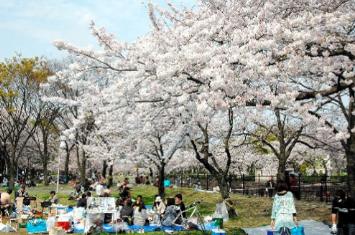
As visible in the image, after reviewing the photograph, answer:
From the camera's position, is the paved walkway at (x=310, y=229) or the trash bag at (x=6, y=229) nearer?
the paved walkway at (x=310, y=229)

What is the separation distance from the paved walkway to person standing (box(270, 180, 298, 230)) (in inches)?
116

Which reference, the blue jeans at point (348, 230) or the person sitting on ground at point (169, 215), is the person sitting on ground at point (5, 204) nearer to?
the person sitting on ground at point (169, 215)

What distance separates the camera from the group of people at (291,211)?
776cm

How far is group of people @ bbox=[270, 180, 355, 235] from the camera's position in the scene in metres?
7.76

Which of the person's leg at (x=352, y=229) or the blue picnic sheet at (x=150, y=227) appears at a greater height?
the person's leg at (x=352, y=229)

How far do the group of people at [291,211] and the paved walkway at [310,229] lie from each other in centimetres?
256

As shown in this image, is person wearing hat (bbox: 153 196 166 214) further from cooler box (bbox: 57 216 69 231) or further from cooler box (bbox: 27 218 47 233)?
cooler box (bbox: 27 218 47 233)

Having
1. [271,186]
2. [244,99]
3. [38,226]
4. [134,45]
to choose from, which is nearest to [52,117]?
[271,186]

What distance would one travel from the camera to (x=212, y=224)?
12430mm

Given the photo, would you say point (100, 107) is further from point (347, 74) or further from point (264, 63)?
point (347, 74)

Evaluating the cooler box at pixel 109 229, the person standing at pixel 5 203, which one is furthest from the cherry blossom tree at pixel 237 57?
the person standing at pixel 5 203

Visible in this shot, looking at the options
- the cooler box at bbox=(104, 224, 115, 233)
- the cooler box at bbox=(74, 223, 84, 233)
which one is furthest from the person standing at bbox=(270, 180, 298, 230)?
the cooler box at bbox=(74, 223, 84, 233)

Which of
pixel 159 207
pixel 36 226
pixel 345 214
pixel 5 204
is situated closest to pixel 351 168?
pixel 345 214

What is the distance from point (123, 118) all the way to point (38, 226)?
4.15m
